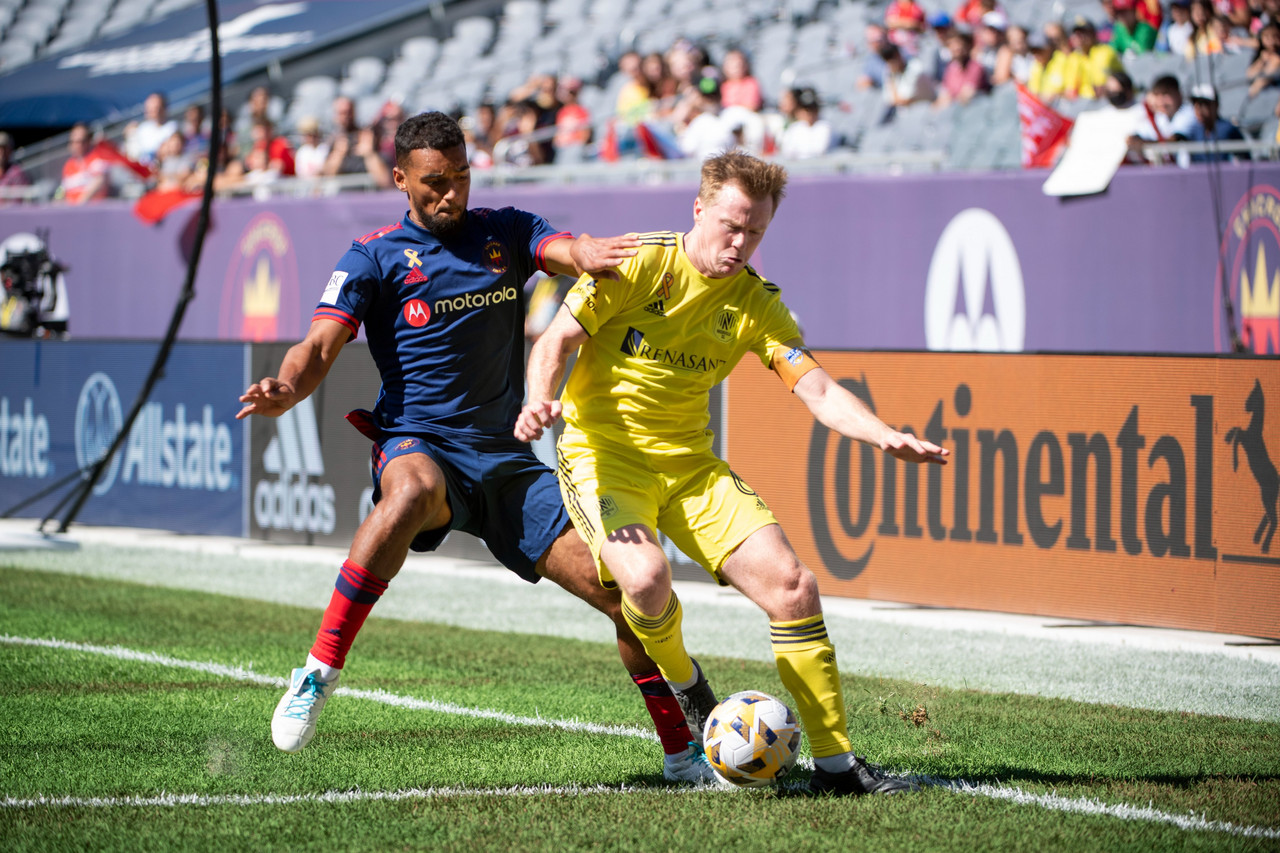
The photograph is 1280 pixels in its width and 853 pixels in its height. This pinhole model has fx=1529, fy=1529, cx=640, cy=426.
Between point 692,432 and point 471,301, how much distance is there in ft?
3.10

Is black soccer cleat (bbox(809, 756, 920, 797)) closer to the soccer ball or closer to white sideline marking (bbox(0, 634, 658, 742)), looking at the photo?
the soccer ball

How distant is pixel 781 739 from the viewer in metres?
5.12

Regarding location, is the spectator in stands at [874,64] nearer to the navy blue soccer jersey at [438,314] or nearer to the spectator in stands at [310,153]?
the spectator in stands at [310,153]

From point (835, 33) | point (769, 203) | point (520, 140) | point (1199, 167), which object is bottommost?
point (769, 203)

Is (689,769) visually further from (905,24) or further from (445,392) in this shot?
(905,24)

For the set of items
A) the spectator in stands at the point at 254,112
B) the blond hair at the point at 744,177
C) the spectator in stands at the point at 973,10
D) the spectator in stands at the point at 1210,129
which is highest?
the spectator in stands at the point at 254,112

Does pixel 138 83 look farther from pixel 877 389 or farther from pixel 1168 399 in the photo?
pixel 1168 399

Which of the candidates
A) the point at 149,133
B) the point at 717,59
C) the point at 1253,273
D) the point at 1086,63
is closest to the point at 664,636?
the point at 1253,273

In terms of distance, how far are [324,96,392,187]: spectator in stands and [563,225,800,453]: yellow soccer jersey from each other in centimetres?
1260

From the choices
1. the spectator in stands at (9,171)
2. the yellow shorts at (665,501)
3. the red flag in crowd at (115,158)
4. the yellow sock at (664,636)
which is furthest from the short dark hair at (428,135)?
the spectator in stands at (9,171)

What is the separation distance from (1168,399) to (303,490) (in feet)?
24.2

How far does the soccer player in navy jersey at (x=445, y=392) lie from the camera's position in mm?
5301

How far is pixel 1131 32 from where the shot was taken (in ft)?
46.9

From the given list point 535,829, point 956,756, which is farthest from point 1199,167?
point 535,829
